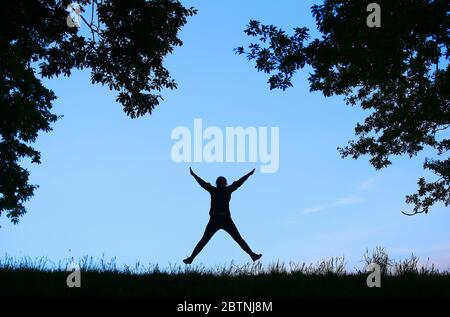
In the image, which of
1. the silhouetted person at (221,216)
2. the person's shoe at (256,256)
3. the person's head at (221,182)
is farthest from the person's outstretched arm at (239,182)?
the person's shoe at (256,256)

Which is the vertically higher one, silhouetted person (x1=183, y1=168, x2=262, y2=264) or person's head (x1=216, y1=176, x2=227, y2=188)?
person's head (x1=216, y1=176, x2=227, y2=188)

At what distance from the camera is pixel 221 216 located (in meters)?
12.6

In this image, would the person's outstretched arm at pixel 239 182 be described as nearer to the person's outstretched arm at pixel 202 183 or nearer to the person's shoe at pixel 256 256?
the person's outstretched arm at pixel 202 183

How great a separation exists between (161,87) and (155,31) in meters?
1.58

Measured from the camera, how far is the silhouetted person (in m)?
12.6

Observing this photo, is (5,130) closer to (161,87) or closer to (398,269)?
(161,87)

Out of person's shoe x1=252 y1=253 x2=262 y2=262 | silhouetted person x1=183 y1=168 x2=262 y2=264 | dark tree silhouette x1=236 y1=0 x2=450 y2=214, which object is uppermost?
dark tree silhouette x1=236 y1=0 x2=450 y2=214

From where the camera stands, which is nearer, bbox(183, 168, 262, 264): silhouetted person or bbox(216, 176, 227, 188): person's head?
bbox(183, 168, 262, 264): silhouetted person

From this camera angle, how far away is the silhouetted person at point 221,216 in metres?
12.6

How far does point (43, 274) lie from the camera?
10.5 metres

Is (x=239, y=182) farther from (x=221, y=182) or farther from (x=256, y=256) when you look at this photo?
(x=256, y=256)

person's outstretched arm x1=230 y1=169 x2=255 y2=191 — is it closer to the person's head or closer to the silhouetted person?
the silhouetted person

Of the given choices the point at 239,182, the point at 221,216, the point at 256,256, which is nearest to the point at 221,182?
the point at 239,182

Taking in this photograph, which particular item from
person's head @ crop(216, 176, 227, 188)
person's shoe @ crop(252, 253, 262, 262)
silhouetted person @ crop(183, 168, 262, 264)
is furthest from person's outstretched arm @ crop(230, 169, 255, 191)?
person's shoe @ crop(252, 253, 262, 262)
